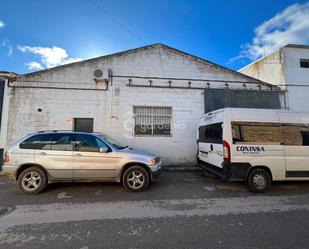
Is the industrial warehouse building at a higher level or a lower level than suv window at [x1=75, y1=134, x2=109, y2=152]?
higher

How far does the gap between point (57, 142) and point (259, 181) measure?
19.7ft

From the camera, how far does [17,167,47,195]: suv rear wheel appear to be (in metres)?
5.00

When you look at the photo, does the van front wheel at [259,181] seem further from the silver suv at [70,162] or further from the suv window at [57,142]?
the suv window at [57,142]

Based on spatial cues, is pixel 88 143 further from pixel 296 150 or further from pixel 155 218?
pixel 296 150

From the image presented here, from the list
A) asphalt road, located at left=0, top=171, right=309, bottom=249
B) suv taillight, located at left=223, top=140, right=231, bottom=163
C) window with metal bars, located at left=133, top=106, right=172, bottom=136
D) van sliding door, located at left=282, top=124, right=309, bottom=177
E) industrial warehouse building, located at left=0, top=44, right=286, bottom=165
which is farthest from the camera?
window with metal bars, located at left=133, top=106, right=172, bottom=136

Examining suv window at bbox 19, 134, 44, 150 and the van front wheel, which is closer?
suv window at bbox 19, 134, 44, 150

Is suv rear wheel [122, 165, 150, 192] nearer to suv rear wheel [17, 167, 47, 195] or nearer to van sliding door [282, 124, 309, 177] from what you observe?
suv rear wheel [17, 167, 47, 195]

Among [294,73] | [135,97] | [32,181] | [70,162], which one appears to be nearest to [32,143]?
[32,181]

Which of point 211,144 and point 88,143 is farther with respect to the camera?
point 211,144

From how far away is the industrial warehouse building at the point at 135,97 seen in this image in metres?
8.23

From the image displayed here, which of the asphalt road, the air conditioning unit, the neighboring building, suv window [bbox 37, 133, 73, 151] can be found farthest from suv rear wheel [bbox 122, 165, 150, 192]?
the neighboring building

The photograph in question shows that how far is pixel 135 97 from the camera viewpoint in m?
8.84

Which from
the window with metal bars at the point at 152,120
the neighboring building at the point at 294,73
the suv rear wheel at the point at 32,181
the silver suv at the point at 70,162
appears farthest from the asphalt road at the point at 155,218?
the neighboring building at the point at 294,73

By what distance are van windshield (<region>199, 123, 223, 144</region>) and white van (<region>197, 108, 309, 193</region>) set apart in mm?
30
